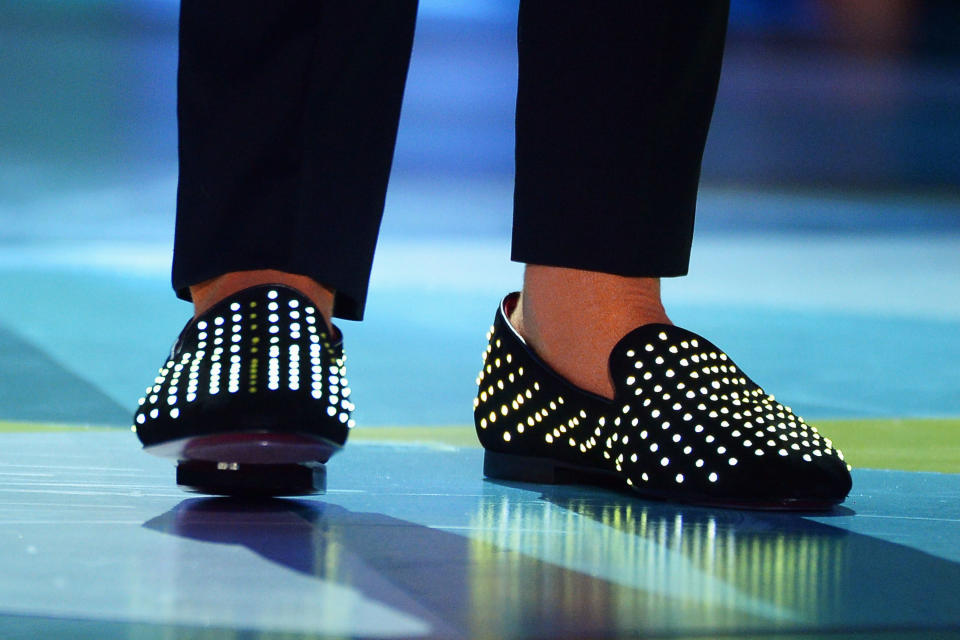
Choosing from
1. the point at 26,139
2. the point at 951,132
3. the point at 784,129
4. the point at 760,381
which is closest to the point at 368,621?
the point at 760,381

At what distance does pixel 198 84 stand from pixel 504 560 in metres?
0.32

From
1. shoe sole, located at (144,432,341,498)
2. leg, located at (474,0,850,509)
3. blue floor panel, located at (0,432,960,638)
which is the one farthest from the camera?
leg, located at (474,0,850,509)

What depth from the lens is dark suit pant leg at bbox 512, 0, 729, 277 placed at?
608 millimetres

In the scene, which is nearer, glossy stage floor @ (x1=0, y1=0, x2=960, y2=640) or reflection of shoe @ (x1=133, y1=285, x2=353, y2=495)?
glossy stage floor @ (x1=0, y1=0, x2=960, y2=640)

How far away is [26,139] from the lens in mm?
1979

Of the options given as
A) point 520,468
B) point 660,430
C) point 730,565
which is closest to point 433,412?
point 520,468

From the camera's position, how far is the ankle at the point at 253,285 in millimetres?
559

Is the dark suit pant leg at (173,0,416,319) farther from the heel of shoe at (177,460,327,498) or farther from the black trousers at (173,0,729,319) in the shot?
the heel of shoe at (177,460,327,498)

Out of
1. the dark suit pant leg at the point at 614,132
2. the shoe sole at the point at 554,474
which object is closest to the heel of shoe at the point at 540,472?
the shoe sole at the point at 554,474

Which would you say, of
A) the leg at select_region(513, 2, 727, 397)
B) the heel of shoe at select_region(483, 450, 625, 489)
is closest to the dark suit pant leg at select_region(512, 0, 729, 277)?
the leg at select_region(513, 2, 727, 397)

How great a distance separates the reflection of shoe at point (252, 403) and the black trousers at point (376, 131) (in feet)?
0.14

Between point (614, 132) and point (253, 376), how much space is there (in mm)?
246

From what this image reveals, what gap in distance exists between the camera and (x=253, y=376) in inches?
19.2

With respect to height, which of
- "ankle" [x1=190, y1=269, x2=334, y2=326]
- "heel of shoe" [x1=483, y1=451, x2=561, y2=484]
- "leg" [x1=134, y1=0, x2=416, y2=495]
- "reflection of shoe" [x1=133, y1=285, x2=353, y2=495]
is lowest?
"heel of shoe" [x1=483, y1=451, x2=561, y2=484]
